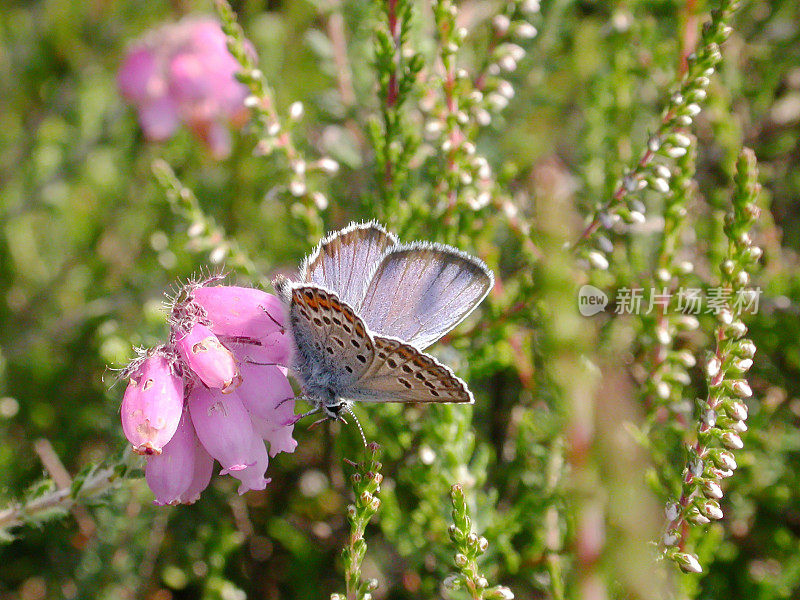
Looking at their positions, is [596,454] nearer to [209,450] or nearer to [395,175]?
[209,450]

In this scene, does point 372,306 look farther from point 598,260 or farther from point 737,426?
point 737,426

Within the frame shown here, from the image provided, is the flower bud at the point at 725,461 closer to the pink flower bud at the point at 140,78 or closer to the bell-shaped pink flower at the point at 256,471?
the bell-shaped pink flower at the point at 256,471

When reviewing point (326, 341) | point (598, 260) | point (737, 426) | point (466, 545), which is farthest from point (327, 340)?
point (737, 426)

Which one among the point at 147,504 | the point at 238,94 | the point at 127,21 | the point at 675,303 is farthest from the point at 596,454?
the point at 127,21

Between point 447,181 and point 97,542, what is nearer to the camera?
point 447,181

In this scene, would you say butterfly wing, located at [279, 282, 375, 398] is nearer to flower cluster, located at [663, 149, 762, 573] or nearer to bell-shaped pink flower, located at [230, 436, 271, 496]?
bell-shaped pink flower, located at [230, 436, 271, 496]

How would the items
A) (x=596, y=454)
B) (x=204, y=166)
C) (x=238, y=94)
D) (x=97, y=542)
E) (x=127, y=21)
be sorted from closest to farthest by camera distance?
(x=596, y=454)
(x=97, y=542)
(x=238, y=94)
(x=204, y=166)
(x=127, y=21)
